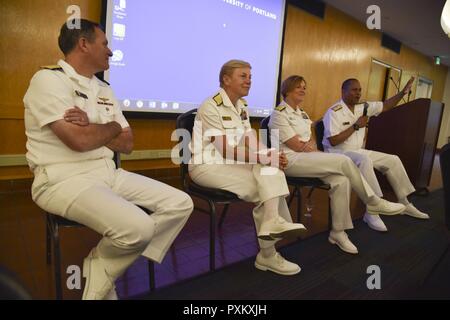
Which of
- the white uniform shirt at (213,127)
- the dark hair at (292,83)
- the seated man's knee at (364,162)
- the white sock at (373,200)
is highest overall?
the dark hair at (292,83)

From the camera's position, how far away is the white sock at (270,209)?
1581mm

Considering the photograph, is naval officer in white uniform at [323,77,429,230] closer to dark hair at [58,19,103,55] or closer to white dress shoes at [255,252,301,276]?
white dress shoes at [255,252,301,276]

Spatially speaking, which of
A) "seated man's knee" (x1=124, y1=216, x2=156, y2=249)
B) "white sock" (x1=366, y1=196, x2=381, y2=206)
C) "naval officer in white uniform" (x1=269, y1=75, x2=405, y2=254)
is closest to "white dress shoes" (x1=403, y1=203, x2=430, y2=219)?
"naval officer in white uniform" (x1=269, y1=75, x2=405, y2=254)

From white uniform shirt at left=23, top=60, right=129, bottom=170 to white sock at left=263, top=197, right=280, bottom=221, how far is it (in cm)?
84

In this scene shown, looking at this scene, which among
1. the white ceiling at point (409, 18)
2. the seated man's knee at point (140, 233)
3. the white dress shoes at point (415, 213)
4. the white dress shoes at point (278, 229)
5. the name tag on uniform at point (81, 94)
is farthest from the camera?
the white ceiling at point (409, 18)

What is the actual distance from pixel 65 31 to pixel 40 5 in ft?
4.96

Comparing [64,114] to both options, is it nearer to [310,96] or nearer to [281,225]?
[281,225]

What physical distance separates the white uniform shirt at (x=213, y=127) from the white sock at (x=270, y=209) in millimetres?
367

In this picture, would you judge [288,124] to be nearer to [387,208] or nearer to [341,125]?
[341,125]

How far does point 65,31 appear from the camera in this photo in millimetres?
1378

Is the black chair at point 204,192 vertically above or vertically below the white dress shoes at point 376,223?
above

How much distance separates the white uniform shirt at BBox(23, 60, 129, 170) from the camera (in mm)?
1203

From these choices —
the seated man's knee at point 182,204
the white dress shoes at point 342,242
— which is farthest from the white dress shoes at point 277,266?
the seated man's knee at point 182,204

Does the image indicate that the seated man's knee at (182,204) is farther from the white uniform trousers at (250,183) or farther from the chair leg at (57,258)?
the chair leg at (57,258)
